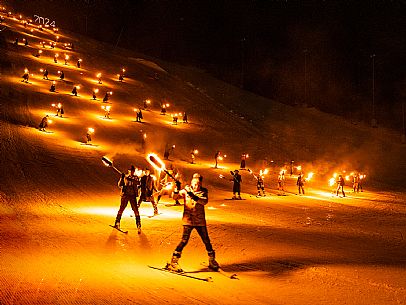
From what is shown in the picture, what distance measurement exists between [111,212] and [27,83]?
28.3 meters

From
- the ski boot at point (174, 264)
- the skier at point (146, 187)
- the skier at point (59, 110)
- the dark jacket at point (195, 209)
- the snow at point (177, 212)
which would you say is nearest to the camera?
the snow at point (177, 212)

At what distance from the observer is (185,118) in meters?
42.7

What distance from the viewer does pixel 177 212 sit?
17.5 m

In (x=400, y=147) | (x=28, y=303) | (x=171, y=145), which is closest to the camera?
(x=28, y=303)

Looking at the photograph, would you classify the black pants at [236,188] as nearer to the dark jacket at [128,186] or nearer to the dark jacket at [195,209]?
the dark jacket at [128,186]

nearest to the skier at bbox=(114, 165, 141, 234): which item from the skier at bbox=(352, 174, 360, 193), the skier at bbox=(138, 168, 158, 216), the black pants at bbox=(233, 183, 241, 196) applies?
the skier at bbox=(138, 168, 158, 216)

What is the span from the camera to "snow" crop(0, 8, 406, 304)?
8.02 m

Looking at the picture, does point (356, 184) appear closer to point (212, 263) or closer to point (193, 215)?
point (212, 263)

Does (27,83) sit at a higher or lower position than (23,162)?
higher

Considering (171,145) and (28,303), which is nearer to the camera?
(28,303)

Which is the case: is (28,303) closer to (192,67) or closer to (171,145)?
(171,145)

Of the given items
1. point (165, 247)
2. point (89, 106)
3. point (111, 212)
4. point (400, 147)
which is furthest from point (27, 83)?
point (400, 147)

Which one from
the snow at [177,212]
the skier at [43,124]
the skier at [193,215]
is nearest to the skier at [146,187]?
the snow at [177,212]

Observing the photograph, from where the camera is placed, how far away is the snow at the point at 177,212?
8.02 m
